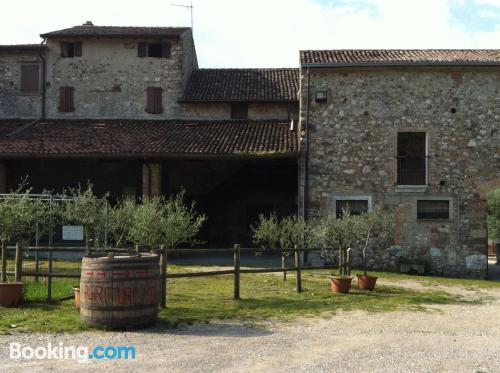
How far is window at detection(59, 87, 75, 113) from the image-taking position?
20.4m

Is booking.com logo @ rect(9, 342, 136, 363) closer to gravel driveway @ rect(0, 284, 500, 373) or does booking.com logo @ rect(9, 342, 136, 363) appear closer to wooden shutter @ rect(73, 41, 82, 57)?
gravel driveway @ rect(0, 284, 500, 373)

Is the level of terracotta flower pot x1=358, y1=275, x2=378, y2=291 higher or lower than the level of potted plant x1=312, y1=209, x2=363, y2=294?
lower

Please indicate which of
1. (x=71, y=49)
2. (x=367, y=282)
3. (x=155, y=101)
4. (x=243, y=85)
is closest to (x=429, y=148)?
(x=367, y=282)

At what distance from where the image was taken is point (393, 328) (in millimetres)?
7211

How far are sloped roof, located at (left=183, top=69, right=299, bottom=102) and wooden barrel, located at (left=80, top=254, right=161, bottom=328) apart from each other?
13817 millimetres

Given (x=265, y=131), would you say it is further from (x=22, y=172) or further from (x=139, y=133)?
(x=22, y=172)

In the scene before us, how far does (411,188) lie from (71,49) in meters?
14.8

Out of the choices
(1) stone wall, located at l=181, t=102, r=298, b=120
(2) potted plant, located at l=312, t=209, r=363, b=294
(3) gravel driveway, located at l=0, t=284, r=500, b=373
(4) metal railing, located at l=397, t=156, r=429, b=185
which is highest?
(1) stone wall, located at l=181, t=102, r=298, b=120

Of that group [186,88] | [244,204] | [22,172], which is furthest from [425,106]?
[22,172]

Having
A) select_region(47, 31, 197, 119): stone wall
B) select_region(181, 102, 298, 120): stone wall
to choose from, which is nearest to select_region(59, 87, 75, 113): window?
select_region(47, 31, 197, 119): stone wall

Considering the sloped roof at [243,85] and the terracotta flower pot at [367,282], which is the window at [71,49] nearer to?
the sloped roof at [243,85]

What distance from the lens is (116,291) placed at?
6.69 metres

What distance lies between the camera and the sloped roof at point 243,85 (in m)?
20.0

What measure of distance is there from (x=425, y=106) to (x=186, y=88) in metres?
9.96
